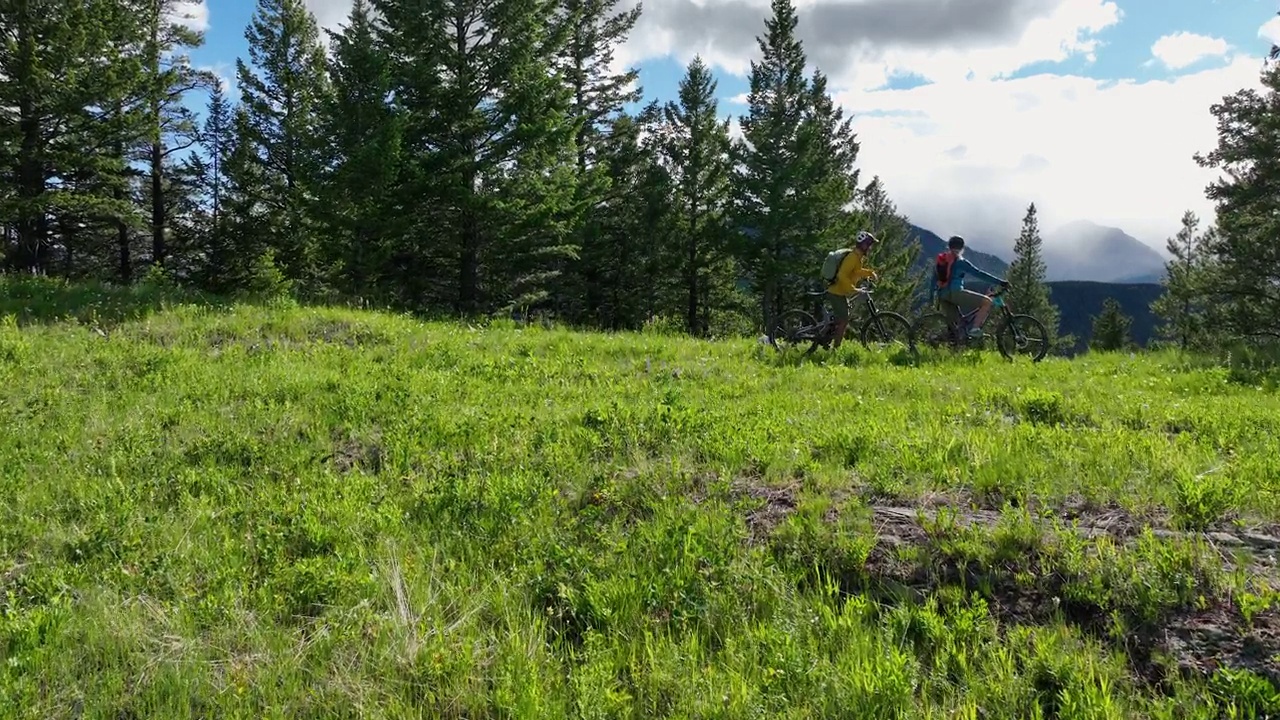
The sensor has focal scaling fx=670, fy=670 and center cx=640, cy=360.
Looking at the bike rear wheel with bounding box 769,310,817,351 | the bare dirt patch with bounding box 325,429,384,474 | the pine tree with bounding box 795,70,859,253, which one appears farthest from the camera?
the pine tree with bounding box 795,70,859,253

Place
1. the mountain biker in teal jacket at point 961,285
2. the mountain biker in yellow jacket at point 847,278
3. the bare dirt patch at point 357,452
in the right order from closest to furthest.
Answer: the bare dirt patch at point 357,452 → the mountain biker in yellow jacket at point 847,278 → the mountain biker in teal jacket at point 961,285

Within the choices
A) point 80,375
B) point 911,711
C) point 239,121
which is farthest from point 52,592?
point 239,121

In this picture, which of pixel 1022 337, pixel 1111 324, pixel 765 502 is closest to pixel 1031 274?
pixel 1111 324

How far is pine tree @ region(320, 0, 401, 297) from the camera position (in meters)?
17.3

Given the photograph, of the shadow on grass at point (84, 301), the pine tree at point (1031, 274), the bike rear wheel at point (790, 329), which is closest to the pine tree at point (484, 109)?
the shadow on grass at point (84, 301)

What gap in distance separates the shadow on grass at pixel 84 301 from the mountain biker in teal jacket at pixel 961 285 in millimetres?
13070

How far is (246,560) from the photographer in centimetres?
425

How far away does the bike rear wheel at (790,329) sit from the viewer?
1173cm

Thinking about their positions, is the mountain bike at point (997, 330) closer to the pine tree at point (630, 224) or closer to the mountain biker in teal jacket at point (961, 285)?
the mountain biker in teal jacket at point (961, 285)

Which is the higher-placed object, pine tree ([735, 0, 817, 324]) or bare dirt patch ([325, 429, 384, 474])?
pine tree ([735, 0, 817, 324])

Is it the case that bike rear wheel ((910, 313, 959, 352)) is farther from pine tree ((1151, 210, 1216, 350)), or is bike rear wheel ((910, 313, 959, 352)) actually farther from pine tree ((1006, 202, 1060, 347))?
pine tree ((1006, 202, 1060, 347))

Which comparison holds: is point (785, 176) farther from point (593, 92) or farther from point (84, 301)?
point (84, 301)

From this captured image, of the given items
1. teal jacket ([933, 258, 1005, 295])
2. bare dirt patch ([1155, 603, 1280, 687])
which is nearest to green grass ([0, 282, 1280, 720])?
bare dirt patch ([1155, 603, 1280, 687])

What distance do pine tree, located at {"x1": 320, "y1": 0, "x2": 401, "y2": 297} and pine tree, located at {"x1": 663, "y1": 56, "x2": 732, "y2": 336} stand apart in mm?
14630
